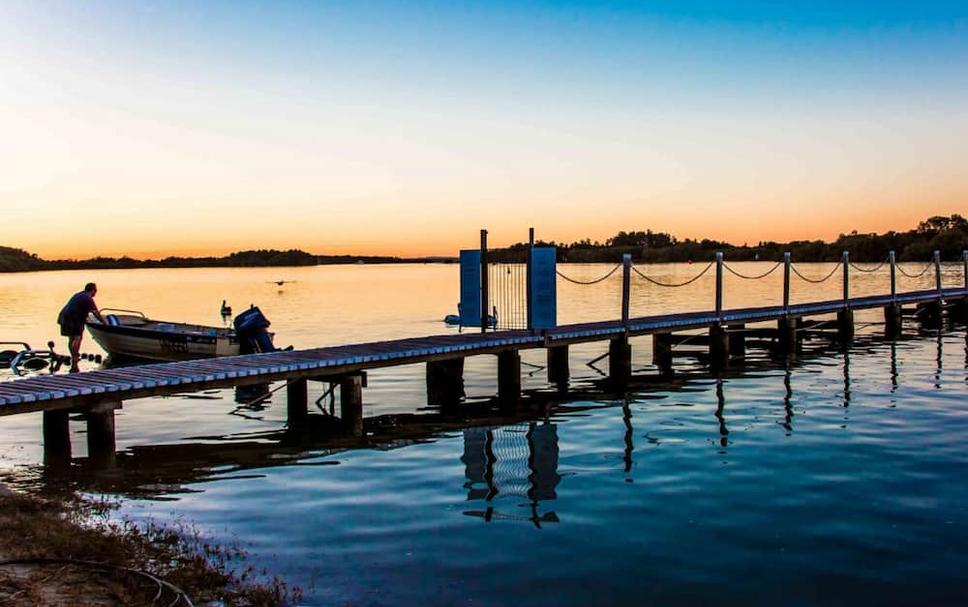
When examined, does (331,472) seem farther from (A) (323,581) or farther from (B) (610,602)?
(B) (610,602)

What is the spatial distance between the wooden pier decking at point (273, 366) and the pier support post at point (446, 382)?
1.99ft

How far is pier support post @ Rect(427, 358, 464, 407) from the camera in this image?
2009 cm

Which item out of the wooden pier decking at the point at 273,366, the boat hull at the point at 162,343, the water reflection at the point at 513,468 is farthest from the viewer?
the boat hull at the point at 162,343

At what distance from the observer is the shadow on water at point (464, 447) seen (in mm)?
12100

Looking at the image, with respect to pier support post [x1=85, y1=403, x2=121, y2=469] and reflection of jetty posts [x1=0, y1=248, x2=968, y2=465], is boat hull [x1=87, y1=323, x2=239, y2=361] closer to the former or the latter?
reflection of jetty posts [x1=0, y1=248, x2=968, y2=465]

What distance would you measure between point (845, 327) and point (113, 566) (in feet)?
96.2

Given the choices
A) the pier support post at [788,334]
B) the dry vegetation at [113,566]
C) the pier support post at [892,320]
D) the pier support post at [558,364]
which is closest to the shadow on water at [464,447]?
the pier support post at [558,364]

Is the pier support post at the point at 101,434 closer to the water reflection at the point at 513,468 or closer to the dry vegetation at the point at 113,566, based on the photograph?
the dry vegetation at the point at 113,566

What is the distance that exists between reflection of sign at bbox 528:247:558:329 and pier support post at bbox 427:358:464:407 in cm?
223

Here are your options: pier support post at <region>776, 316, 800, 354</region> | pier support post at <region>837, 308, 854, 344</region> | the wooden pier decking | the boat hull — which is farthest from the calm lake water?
pier support post at <region>837, 308, 854, 344</region>

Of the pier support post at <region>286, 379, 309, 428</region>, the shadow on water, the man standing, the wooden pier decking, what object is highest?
the man standing

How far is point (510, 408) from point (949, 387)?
1089 centimetres

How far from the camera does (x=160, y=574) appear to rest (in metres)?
7.78

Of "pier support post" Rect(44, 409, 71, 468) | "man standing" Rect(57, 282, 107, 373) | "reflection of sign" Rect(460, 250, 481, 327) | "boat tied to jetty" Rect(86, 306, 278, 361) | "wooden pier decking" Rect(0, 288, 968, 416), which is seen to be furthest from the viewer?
"boat tied to jetty" Rect(86, 306, 278, 361)
